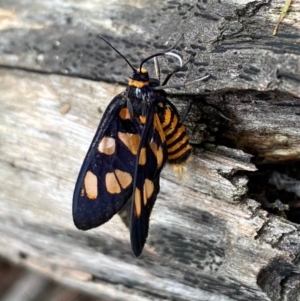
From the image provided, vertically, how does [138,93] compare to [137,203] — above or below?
above

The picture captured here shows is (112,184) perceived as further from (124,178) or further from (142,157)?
(142,157)

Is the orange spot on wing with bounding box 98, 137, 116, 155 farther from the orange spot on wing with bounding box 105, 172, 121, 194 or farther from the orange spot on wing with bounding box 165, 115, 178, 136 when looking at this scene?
the orange spot on wing with bounding box 165, 115, 178, 136

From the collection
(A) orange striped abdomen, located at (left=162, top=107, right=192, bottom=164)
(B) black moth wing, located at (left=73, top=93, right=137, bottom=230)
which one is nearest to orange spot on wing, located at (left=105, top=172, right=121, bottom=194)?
(B) black moth wing, located at (left=73, top=93, right=137, bottom=230)

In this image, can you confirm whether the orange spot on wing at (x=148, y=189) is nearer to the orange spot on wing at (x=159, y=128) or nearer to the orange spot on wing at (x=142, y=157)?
the orange spot on wing at (x=142, y=157)

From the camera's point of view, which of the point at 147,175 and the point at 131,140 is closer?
the point at 147,175

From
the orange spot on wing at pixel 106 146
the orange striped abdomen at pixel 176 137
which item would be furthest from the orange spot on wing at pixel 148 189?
the orange spot on wing at pixel 106 146

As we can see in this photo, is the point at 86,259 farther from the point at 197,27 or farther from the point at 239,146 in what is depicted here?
the point at 197,27

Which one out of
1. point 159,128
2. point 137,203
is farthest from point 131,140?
point 137,203
